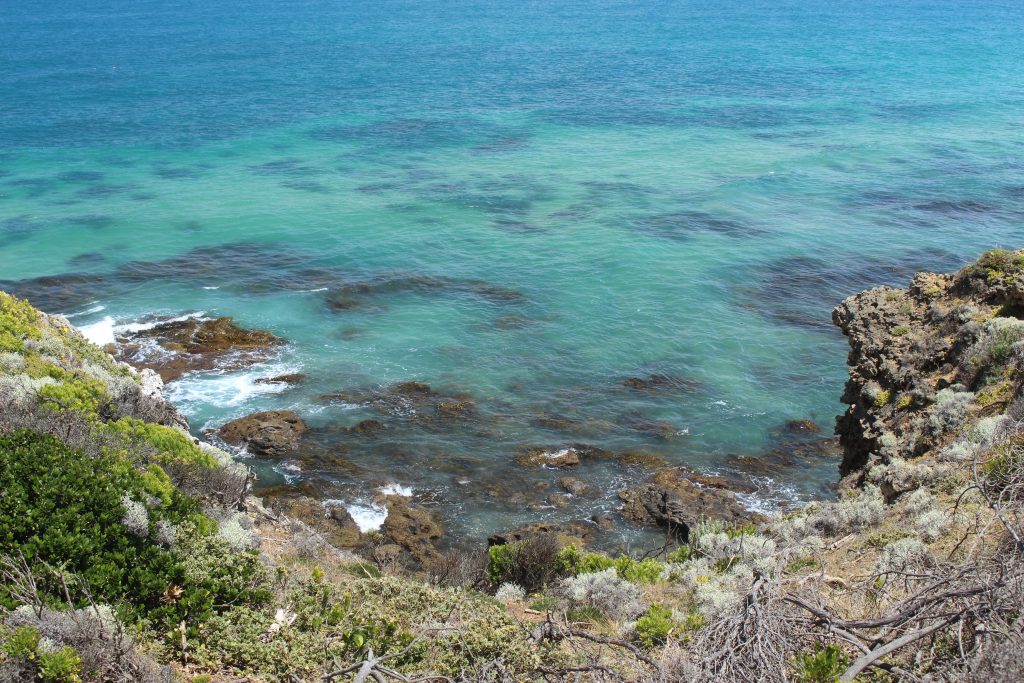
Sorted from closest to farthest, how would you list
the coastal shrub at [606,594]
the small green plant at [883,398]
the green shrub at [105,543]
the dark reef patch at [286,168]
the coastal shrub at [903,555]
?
the green shrub at [105,543] → the coastal shrub at [903,555] → the coastal shrub at [606,594] → the small green plant at [883,398] → the dark reef patch at [286,168]

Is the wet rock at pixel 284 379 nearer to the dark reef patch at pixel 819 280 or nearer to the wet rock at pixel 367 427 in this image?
the wet rock at pixel 367 427

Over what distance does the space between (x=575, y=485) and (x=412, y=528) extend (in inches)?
156

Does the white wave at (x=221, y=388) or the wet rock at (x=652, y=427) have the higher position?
the white wave at (x=221, y=388)

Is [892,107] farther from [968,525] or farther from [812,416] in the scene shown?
[968,525]

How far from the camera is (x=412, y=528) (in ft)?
56.5

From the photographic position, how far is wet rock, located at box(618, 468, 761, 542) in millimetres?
17625

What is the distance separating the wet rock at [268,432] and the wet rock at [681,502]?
809cm

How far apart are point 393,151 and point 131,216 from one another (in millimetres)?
16993

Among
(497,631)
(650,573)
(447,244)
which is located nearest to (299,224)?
(447,244)

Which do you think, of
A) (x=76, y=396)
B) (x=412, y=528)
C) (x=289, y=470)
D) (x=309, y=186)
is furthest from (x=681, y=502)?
(x=309, y=186)

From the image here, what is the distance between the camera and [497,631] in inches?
311

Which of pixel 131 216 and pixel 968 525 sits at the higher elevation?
pixel 968 525

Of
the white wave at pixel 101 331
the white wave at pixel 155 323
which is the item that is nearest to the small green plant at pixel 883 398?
the white wave at pixel 155 323

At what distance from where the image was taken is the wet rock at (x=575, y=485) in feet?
62.1
